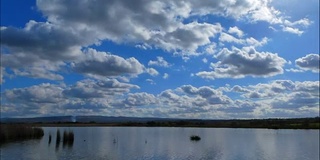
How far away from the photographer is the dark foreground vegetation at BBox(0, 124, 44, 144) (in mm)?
56594

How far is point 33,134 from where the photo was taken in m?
67.2

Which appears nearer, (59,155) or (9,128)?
(59,155)

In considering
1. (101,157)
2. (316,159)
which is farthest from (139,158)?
(316,159)

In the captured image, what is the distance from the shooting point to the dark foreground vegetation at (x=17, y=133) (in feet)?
186

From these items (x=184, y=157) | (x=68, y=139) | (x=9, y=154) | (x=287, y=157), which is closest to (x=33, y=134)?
(x=68, y=139)

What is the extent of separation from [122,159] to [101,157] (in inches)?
113

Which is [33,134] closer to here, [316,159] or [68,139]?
[68,139]

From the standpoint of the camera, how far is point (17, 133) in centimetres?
6184

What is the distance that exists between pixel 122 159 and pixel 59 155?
7140 mm

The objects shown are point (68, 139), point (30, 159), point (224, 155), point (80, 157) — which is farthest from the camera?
point (68, 139)

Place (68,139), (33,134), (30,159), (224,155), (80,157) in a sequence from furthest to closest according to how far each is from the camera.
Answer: (33,134) < (68,139) < (224,155) < (80,157) < (30,159)

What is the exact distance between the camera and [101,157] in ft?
127

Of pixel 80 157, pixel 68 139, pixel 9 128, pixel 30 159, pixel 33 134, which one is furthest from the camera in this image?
pixel 33 134

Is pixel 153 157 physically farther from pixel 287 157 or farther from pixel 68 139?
pixel 68 139
